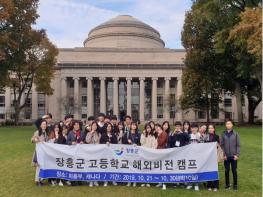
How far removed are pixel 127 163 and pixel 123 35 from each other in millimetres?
78079

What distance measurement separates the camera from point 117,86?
80.2 m

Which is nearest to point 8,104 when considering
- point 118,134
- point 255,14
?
point 255,14

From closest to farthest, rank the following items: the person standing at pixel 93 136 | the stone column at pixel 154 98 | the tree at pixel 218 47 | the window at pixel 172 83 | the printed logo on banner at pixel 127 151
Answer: the printed logo on banner at pixel 127 151 → the person standing at pixel 93 136 → the tree at pixel 218 47 → the stone column at pixel 154 98 → the window at pixel 172 83

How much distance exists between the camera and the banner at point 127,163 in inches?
434

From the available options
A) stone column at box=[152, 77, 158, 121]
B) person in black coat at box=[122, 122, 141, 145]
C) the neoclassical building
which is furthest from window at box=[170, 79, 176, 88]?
person in black coat at box=[122, 122, 141, 145]

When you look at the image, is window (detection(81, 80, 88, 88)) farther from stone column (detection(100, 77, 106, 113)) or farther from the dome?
the dome

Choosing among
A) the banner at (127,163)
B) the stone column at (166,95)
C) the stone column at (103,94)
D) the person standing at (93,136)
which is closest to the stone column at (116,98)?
the stone column at (103,94)

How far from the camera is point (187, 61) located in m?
43.1

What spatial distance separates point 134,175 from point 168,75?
6868 centimetres

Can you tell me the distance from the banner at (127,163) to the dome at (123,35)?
75.8 metres

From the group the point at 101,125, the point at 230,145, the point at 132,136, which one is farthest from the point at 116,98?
the point at 230,145

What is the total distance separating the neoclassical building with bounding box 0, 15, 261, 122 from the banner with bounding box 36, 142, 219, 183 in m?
63.8

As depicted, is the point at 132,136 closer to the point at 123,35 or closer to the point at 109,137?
the point at 109,137

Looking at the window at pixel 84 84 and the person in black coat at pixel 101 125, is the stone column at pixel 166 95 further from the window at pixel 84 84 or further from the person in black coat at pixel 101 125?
the person in black coat at pixel 101 125
